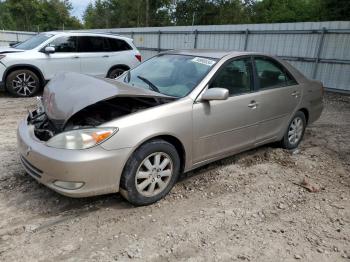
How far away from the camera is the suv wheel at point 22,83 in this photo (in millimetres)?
8773

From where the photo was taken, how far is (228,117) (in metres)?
4.23

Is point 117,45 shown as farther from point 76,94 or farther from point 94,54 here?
point 76,94

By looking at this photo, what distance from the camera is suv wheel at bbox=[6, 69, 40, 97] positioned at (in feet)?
28.8

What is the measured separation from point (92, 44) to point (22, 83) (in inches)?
85.4

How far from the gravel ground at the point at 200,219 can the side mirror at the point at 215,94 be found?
108 centimetres

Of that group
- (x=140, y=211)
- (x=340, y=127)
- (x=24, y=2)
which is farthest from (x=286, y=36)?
(x=24, y=2)

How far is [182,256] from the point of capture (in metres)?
2.95


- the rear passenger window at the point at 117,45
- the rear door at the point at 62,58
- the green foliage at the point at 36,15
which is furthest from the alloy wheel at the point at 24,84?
the green foliage at the point at 36,15

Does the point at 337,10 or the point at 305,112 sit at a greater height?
the point at 337,10

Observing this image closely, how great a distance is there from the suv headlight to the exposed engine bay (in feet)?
0.98

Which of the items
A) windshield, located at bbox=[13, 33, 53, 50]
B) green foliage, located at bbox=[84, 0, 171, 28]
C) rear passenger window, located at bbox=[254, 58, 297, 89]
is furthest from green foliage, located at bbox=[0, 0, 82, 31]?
rear passenger window, located at bbox=[254, 58, 297, 89]

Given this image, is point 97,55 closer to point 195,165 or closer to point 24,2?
point 195,165

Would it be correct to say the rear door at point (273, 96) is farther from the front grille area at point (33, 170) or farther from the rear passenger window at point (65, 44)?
the rear passenger window at point (65, 44)

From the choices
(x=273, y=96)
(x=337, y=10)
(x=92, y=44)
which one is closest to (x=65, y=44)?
(x=92, y=44)
